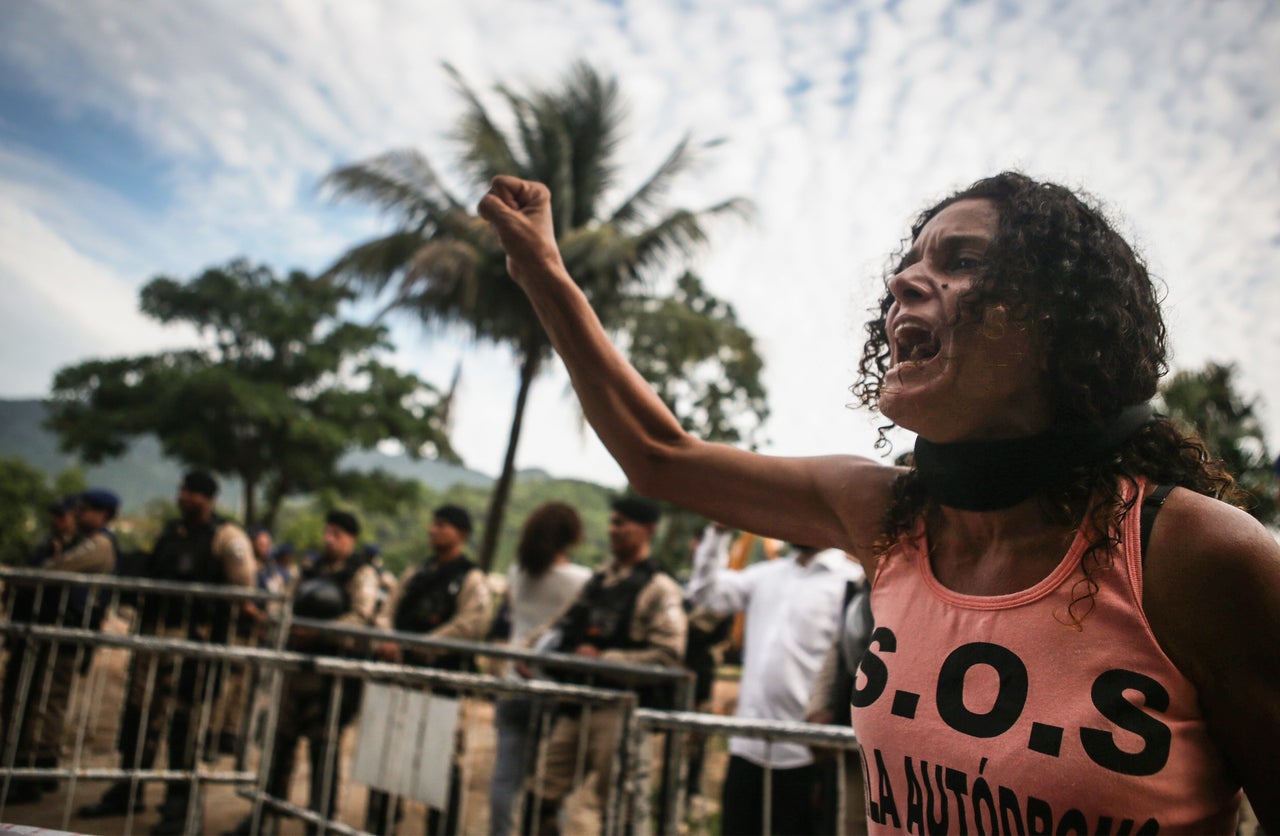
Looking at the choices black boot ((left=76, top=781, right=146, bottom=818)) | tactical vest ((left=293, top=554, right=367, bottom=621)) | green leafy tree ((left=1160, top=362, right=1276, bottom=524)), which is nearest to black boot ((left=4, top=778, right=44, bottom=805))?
black boot ((left=76, top=781, right=146, bottom=818))

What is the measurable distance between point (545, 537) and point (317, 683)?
1.77 meters

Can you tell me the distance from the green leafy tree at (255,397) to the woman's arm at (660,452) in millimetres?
16064

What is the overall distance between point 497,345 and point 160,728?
8.98 metres

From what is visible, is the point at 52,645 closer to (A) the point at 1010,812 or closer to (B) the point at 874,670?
(B) the point at 874,670

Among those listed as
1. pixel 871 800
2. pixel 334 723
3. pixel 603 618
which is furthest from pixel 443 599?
pixel 871 800

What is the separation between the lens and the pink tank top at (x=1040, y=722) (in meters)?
0.99

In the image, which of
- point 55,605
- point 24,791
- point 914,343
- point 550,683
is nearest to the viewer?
point 914,343

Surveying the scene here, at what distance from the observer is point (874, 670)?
1.27 metres

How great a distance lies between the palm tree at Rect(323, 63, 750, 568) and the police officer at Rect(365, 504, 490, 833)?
643 centimetres

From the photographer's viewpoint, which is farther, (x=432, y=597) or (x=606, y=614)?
(x=432, y=597)

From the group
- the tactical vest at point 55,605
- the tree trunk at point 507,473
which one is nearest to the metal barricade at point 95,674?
the tactical vest at point 55,605

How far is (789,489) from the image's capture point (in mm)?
1555

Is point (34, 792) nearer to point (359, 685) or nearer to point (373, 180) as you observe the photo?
point (359, 685)

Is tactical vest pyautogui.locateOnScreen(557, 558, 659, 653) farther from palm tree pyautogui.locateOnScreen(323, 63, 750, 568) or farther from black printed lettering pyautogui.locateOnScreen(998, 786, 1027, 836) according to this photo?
palm tree pyautogui.locateOnScreen(323, 63, 750, 568)
